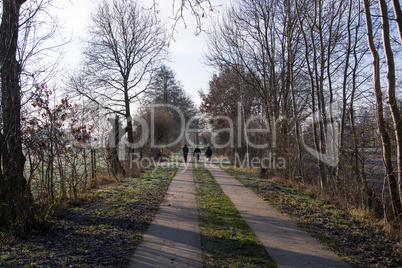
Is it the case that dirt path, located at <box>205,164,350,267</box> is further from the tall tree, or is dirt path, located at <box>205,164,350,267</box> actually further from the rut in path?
the tall tree

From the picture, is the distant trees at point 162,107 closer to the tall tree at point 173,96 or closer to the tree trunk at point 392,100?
the tall tree at point 173,96

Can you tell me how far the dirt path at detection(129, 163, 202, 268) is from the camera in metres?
4.66

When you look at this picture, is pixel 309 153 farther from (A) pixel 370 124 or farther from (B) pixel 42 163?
(B) pixel 42 163

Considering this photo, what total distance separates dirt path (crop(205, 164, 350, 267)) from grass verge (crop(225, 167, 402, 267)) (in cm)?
24

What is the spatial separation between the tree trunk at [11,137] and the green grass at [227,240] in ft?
12.2

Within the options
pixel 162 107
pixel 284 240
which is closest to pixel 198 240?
pixel 284 240

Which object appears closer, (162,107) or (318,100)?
(318,100)

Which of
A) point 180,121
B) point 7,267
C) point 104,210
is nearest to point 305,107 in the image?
point 104,210

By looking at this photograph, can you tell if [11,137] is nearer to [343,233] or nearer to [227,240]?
[227,240]

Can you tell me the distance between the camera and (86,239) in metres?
5.79

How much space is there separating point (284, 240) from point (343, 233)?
1492 mm

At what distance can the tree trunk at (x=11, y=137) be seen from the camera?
5938 millimetres

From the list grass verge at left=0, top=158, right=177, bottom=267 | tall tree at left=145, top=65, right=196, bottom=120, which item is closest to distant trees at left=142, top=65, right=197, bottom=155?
tall tree at left=145, top=65, right=196, bottom=120

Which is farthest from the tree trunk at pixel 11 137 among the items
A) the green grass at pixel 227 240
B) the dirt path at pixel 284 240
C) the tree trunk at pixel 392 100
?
the tree trunk at pixel 392 100
